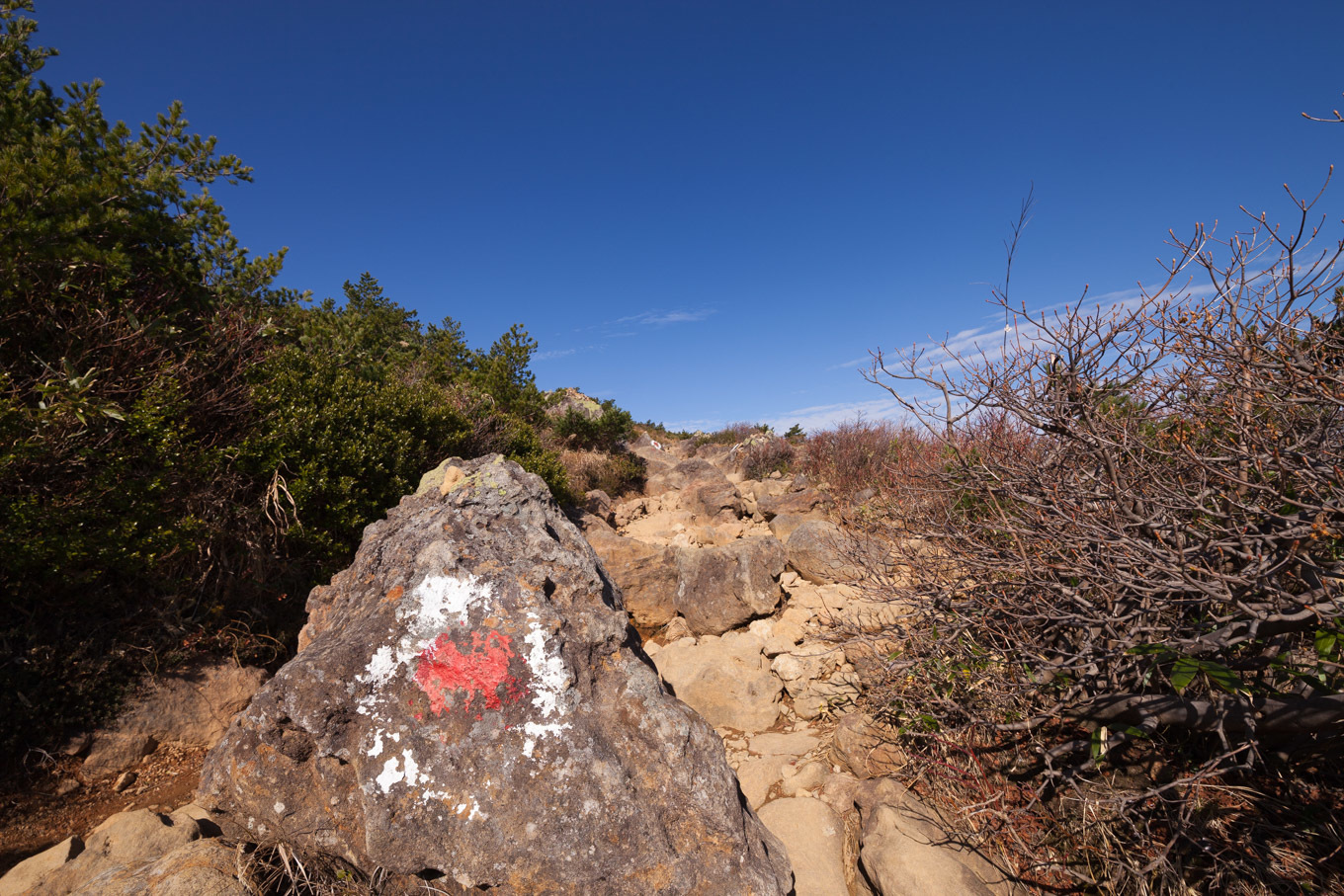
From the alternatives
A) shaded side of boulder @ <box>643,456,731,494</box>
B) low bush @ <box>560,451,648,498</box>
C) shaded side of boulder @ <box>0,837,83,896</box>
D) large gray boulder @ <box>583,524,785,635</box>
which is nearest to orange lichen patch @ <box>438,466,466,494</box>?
shaded side of boulder @ <box>0,837,83,896</box>

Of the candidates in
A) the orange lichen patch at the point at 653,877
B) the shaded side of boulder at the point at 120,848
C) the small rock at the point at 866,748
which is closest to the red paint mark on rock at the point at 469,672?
the orange lichen patch at the point at 653,877

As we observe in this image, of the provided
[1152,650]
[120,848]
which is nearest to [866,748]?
[1152,650]

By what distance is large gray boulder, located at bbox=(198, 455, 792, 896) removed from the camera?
225 cm

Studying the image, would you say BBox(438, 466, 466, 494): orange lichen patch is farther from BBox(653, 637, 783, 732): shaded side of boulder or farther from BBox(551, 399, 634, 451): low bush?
BBox(551, 399, 634, 451): low bush

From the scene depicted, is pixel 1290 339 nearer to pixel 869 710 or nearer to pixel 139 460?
pixel 869 710

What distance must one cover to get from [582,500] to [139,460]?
6754mm

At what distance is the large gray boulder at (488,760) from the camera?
7.38 feet

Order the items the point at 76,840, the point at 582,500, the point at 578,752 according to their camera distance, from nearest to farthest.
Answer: the point at 578,752
the point at 76,840
the point at 582,500

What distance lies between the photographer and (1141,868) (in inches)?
104

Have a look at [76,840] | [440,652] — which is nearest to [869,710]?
[440,652]

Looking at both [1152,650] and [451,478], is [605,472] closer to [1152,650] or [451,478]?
[451,478]

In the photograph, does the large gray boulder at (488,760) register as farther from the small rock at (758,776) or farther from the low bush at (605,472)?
the low bush at (605,472)

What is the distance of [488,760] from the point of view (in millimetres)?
2371

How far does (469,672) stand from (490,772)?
0.43 meters
